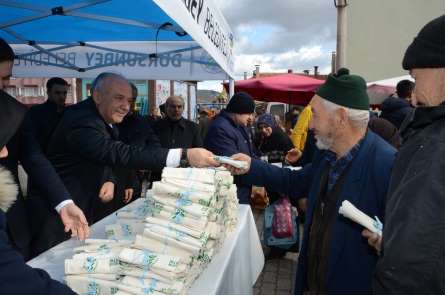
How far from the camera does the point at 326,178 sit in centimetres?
212

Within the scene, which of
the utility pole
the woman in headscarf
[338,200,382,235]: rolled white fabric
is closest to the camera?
[338,200,382,235]: rolled white fabric

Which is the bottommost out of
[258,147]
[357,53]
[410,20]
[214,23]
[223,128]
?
[258,147]

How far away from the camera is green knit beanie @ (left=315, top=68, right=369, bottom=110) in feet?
6.48

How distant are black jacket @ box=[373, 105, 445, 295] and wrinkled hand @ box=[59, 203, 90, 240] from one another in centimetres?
152

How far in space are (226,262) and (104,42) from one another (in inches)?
177

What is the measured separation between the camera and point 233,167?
2.49 metres

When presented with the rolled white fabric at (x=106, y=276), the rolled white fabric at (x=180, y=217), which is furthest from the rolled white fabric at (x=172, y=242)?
the rolled white fabric at (x=106, y=276)

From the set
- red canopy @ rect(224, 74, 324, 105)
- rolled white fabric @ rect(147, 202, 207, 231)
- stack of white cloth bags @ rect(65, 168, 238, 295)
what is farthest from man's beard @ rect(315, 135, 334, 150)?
red canopy @ rect(224, 74, 324, 105)

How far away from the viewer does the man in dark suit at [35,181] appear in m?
2.17

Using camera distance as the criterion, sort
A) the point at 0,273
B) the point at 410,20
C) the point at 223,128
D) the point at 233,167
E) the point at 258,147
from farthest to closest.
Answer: the point at 410,20, the point at 258,147, the point at 223,128, the point at 233,167, the point at 0,273

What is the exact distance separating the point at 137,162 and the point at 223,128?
6.25 feet

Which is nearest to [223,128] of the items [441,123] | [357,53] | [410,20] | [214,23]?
[214,23]

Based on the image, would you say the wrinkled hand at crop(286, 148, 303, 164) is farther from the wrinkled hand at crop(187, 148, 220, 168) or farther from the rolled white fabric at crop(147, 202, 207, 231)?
the rolled white fabric at crop(147, 202, 207, 231)

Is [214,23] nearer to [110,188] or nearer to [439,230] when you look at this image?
[110,188]
